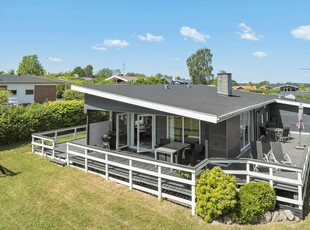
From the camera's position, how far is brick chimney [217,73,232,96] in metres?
14.3

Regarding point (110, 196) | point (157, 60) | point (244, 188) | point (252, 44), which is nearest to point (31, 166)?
point (110, 196)

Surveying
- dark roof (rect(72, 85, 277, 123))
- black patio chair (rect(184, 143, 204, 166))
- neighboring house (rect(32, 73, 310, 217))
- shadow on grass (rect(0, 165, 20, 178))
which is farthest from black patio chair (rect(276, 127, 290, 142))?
shadow on grass (rect(0, 165, 20, 178))

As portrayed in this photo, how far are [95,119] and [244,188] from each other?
573 inches

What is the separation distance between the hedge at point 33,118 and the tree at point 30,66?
70884 mm

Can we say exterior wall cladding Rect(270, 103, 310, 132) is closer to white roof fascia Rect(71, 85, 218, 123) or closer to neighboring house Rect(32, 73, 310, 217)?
neighboring house Rect(32, 73, 310, 217)

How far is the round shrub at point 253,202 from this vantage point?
6438 millimetres

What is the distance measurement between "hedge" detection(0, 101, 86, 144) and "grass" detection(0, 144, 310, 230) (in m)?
4.59

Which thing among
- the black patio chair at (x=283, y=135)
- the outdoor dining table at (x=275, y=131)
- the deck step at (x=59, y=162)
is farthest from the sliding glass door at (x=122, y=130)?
the black patio chair at (x=283, y=135)

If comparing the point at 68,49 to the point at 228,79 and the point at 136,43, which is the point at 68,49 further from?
the point at 228,79

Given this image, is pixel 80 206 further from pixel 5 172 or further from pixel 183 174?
pixel 5 172

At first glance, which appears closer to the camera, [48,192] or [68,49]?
[48,192]

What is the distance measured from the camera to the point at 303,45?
1656 inches

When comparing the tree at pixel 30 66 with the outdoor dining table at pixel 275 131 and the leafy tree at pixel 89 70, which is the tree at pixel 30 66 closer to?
the leafy tree at pixel 89 70

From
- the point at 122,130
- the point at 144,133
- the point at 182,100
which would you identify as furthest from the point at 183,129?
the point at 122,130
